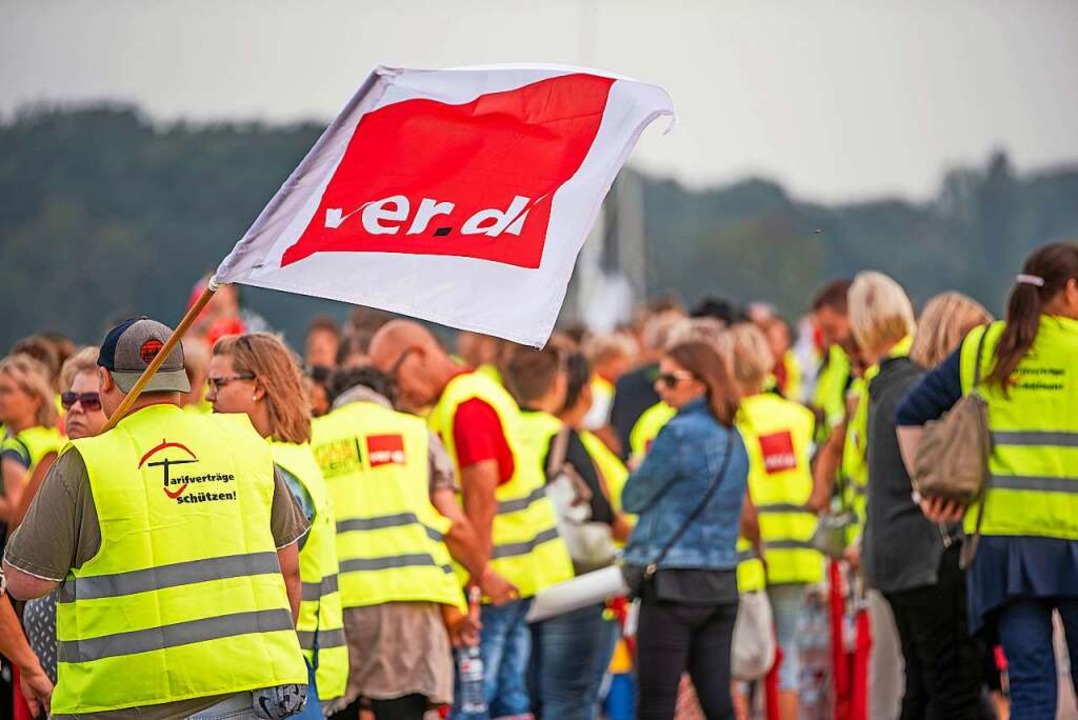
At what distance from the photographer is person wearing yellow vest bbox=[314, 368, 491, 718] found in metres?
6.71

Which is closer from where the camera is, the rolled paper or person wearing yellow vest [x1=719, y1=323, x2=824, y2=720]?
the rolled paper

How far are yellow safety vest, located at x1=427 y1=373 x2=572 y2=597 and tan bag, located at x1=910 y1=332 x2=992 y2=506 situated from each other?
1959mm

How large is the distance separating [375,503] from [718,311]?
190 inches

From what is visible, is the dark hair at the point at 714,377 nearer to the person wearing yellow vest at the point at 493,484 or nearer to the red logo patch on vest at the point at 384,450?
the person wearing yellow vest at the point at 493,484

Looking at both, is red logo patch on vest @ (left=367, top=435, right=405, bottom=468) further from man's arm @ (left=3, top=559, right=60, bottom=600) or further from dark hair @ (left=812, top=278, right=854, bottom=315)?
dark hair @ (left=812, top=278, right=854, bottom=315)

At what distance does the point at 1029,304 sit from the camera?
652 cm

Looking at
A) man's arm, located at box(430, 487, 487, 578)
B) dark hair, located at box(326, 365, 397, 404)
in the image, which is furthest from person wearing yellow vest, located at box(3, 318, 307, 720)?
man's arm, located at box(430, 487, 487, 578)

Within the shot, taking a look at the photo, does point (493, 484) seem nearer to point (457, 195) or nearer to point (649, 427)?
point (649, 427)

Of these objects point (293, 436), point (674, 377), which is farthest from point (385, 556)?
point (674, 377)

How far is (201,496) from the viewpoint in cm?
459

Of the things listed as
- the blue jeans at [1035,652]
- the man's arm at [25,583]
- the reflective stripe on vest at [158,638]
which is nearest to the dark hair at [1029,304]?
the blue jeans at [1035,652]

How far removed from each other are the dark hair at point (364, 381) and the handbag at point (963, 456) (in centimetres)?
210

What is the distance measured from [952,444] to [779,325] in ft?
22.0

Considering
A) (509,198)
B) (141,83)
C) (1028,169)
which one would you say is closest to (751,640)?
(509,198)
